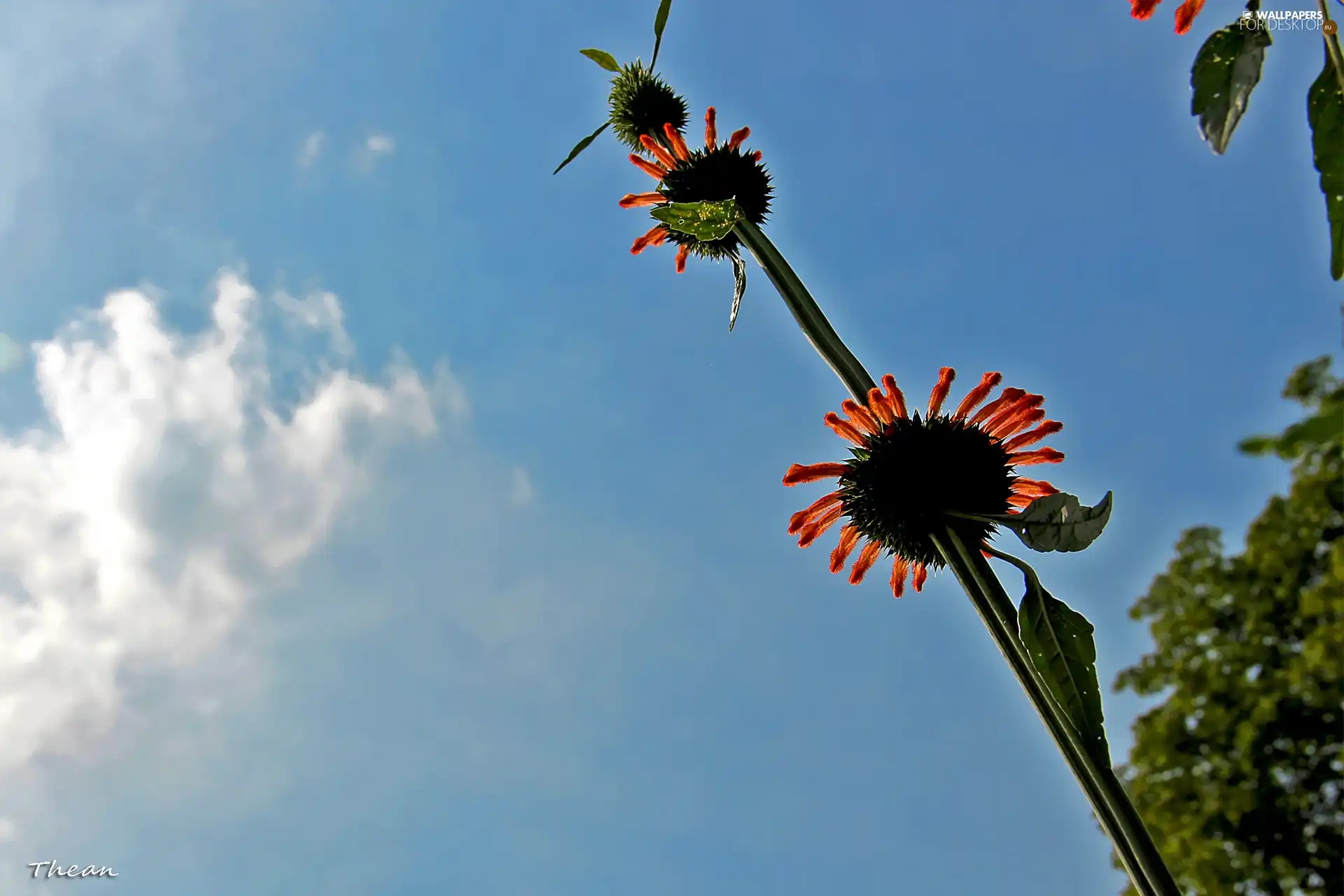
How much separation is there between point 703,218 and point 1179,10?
2.41ft

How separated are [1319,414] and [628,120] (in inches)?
159

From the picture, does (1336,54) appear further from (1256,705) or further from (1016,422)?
(1256,705)

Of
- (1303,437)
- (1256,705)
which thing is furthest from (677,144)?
(1256,705)

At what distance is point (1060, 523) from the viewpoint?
59.7 inches

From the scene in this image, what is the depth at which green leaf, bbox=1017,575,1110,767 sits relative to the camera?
131cm

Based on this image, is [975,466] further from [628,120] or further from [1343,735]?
[1343,735]

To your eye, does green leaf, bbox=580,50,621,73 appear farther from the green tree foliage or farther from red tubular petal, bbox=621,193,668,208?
the green tree foliage

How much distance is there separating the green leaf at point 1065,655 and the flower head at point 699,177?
2055 mm

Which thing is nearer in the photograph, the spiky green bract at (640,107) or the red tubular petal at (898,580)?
the red tubular petal at (898,580)

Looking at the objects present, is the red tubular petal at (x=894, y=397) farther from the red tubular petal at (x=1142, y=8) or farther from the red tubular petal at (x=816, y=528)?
the red tubular petal at (x=1142, y=8)

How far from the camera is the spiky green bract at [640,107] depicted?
13.1 feet

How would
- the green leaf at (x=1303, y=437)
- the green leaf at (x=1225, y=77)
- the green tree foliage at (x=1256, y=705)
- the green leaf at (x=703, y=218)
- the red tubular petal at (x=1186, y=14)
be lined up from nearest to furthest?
the green leaf at (x=1303, y=437), the green leaf at (x=1225, y=77), the red tubular petal at (x=1186, y=14), the green leaf at (x=703, y=218), the green tree foliage at (x=1256, y=705)

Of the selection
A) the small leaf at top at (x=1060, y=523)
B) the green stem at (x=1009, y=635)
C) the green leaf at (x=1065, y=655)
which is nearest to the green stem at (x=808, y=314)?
the green stem at (x=1009, y=635)

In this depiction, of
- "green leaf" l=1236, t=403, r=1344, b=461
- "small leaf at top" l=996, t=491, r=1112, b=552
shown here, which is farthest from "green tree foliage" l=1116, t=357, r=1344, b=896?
"green leaf" l=1236, t=403, r=1344, b=461
